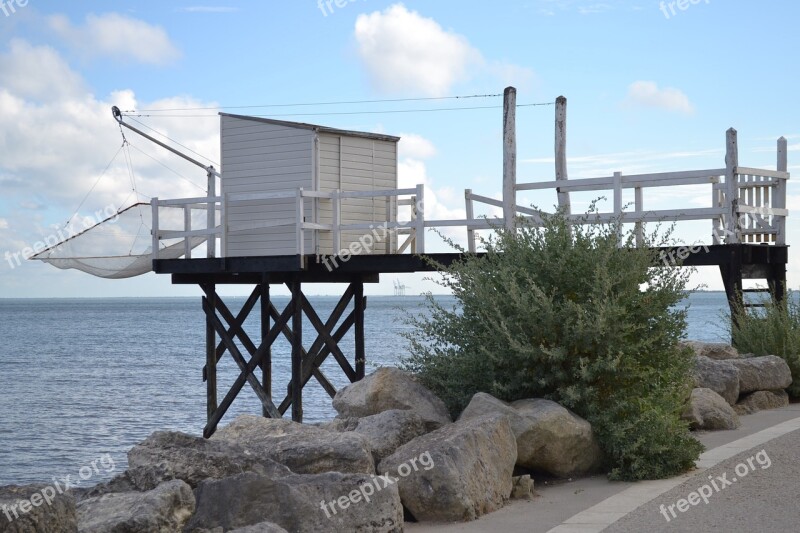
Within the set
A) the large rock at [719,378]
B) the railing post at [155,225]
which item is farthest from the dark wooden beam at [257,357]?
the large rock at [719,378]

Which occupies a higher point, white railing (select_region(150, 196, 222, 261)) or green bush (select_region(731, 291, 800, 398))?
white railing (select_region(150, 196, 222, 261))

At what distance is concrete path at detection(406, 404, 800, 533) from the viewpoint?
22.9ft

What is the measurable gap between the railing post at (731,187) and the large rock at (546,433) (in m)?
7.21

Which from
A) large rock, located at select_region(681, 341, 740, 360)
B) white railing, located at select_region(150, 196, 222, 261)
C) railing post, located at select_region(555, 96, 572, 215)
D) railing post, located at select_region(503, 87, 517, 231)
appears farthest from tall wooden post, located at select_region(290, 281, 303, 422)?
large rock, located at select_region(681, 341, 740, 360)

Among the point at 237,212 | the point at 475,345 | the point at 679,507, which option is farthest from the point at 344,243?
the point at 679,507

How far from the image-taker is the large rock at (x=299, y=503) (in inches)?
265

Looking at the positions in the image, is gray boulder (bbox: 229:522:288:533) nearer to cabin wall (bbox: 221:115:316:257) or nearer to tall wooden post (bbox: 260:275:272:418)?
cabin wall (bbox: 221:115:316:257)

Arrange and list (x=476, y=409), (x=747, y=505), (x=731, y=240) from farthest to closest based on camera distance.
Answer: (x=731, y=240) → (x=476, y=409) → (x=747, y=505)

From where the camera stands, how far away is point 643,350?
9828 millimetres

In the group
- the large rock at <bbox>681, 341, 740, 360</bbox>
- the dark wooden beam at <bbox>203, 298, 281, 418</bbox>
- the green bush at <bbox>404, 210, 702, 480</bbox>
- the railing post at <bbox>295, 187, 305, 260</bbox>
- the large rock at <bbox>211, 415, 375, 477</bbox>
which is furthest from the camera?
the dark wooden beam at <bbox>203, 298, 281, 418</bbox>

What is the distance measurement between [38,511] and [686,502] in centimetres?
481

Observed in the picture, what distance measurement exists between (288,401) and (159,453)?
12.6 meters

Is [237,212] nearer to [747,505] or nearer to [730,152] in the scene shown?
[730,152]

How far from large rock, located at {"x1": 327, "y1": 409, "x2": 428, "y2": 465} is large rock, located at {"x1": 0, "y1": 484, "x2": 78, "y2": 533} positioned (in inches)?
113
